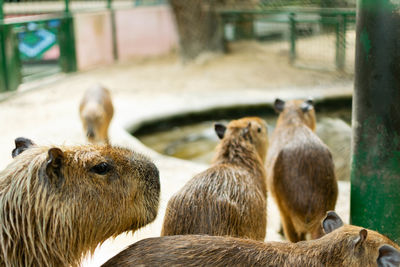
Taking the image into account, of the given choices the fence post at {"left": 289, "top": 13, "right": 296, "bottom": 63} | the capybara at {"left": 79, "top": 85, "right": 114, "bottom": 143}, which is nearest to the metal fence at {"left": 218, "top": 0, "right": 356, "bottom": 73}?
the fence post at {"left": 289, "top": 13, "right": 296, "bottom": 63}

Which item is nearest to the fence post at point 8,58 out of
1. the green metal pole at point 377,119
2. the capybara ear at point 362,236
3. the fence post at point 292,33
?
the fence post at point 292,33

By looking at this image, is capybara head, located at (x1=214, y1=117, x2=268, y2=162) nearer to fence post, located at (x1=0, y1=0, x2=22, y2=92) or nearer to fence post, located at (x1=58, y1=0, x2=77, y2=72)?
fence post, located at (x1=0, y1=0, x2=22, y2=92)

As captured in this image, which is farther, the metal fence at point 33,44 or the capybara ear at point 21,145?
the metal fence at point 33,44

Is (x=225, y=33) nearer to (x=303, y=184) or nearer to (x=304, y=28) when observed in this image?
(x=304, y=28)

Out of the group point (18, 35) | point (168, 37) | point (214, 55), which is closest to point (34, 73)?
point (18, 35)

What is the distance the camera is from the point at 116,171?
7.45 ft

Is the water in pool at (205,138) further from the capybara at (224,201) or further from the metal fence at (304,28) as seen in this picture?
the capybara at (224,201)

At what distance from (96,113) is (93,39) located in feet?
23.7

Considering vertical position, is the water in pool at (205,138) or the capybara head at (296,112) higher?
the capybara head at (296,112)

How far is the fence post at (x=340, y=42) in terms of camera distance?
11320 millimetres

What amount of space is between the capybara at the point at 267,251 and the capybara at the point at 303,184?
102cm

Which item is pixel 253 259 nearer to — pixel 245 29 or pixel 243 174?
pixel 243 174

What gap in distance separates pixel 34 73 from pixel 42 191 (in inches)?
399

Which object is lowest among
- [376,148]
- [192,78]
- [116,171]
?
[192,78]
